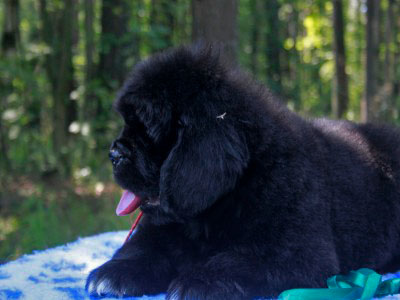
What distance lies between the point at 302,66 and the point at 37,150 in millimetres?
11234

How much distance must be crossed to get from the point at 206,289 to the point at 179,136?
740mm

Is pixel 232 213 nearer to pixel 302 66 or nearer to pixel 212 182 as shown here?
pixel 212 182

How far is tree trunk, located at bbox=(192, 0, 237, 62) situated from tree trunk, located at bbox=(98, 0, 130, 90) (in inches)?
139

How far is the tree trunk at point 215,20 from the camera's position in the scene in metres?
5.19

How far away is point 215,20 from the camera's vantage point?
205 inches

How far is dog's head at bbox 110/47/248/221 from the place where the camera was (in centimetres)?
242

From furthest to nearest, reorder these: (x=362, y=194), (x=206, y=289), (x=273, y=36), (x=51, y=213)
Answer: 1. (x=273, y=36)
2. (x=51, y=213)
3. (x=362, y=194)
4. (x=206, y=289)

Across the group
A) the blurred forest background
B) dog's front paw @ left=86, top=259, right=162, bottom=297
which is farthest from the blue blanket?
the blurred forest background

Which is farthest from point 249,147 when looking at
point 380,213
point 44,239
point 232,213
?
point 44,239

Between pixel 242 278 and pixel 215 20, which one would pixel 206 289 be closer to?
pixel 242 278

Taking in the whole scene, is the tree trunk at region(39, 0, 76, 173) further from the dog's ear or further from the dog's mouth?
the dog's ear

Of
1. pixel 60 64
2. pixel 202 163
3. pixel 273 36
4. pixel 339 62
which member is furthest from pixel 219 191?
pixel 273 36

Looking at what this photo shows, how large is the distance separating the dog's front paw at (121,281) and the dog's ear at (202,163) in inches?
17.3

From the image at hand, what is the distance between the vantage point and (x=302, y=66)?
17.5 metres
